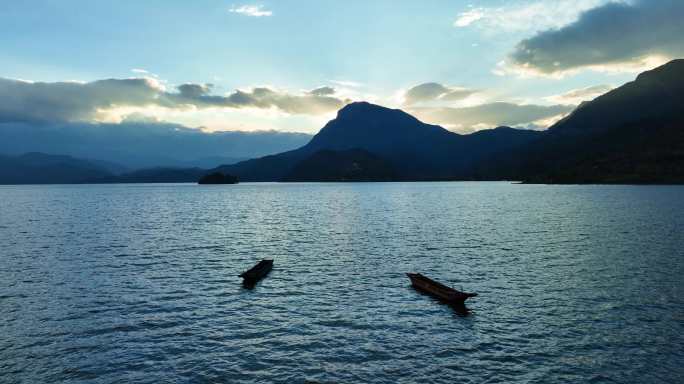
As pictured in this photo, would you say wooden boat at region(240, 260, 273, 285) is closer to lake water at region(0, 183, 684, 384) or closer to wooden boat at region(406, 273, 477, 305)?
lake water at region(0, 183, 684, 384)

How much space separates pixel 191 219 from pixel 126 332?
10195 centimetres

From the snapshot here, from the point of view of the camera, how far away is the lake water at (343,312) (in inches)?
1127

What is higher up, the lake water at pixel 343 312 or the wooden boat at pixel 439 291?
the wooden boat at pixel 439 291

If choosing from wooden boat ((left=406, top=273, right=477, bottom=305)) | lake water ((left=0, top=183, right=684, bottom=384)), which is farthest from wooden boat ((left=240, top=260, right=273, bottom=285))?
wooden boat ((left=406, top=273, right=477, bottom=305))

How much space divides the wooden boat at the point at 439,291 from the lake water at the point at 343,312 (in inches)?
41.3

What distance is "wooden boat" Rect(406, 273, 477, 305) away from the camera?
138 feet

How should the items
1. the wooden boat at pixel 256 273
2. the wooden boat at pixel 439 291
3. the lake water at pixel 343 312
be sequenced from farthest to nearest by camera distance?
1. the wooden boat at pixel 256 273
2. the wooden boat at pixel 439 291
3. the lake water at pixel 343 312

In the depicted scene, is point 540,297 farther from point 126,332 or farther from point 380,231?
point 380,231

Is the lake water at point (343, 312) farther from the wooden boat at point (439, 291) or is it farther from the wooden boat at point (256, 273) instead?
the wooden boat at point (256, 273)

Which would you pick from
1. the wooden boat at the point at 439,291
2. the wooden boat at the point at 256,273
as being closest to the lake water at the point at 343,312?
the wooden boat at the point at 439,291

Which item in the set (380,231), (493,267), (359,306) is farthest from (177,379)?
(380,231)

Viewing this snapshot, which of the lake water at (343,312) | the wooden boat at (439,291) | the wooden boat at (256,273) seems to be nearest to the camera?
the lake water at (343,312)

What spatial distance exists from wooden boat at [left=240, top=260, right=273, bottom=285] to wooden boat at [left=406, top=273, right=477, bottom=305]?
1936cm

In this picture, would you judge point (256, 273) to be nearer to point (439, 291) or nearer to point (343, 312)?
point (343, 312)
